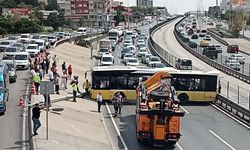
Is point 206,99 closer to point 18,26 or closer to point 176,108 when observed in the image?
point 176,108

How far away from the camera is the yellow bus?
37094 mm

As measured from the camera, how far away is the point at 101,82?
37125 millimetres

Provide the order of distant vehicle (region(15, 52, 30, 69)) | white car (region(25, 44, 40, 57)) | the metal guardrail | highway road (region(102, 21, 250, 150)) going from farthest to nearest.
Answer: white car (region(25, 44, 40, 57)) → distant vehicle (region(15, 52, 30, 69)) → the metal guardrail → highway road (region(102, 21, 250, 150))

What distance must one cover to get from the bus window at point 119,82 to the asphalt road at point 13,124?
21.0 feet

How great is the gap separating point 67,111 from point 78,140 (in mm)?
6996

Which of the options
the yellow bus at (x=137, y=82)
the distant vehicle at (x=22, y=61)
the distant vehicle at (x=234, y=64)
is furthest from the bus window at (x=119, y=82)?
the distant vehicle at (x=234, y=64)

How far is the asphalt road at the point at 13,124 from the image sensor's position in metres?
22.2

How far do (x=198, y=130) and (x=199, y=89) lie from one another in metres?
8.76

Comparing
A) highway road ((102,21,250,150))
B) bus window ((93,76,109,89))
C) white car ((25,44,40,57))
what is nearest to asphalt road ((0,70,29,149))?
highway road ((102,21,250,150))

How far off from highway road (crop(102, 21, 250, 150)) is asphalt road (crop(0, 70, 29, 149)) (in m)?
4.92

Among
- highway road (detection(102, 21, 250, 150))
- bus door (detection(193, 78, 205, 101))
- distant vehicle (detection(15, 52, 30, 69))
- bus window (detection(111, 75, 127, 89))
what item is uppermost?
distant vehicle (detection(15, 52, 30, 69))

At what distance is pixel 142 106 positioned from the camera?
80.5ft

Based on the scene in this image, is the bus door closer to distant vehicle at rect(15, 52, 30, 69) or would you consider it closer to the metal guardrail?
the metal guardrail

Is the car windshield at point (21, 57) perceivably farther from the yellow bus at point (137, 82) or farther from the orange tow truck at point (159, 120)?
the orange tow truck at point (159, 120)
